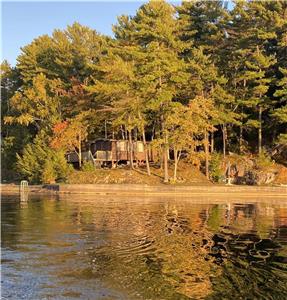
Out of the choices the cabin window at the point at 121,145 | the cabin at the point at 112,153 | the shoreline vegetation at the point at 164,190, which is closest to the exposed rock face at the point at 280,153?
the shoreline vegetation at the point at 164,190

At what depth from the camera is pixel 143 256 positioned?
44.8ft

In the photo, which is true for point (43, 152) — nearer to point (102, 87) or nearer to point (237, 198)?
point (102, 87)

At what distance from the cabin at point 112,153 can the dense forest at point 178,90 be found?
1870mm

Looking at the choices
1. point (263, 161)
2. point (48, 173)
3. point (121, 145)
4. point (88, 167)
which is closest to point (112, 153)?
point (121, 145)

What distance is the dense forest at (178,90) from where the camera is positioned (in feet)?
149

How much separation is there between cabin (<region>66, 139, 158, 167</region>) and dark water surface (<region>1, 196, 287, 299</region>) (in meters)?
28.5

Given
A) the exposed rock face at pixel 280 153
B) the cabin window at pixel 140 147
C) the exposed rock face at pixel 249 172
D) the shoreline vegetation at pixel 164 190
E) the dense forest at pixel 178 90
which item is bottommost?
the shoreline vegetation at pixel 164 190

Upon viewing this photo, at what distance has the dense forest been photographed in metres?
45.6

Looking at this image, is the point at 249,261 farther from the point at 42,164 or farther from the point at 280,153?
the point at 42,164

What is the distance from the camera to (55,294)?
9.83 m

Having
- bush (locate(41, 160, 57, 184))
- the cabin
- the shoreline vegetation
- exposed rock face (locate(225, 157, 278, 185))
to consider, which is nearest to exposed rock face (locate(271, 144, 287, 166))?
exposed rock face (locate(225, 157, 278, 185))

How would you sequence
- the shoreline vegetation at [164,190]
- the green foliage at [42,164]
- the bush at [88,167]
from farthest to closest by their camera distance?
the green foliage at [42,164]
the bush at [88,167]
the shoreline vegetation at [164,190]

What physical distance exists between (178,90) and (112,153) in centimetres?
1087

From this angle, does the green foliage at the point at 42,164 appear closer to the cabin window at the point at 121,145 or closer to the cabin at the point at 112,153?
the cabin at the point at 112,153
